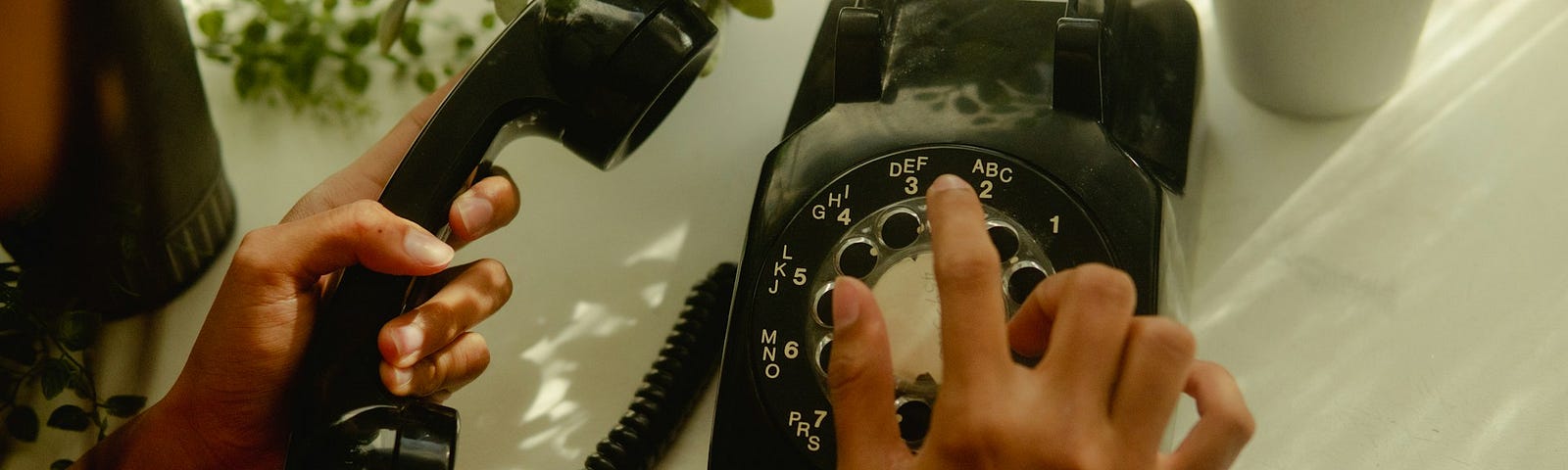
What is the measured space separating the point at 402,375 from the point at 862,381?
332 mm

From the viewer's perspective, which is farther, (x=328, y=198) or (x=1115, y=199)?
(x=328, y=198)

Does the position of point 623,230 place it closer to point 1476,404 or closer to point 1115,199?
point 1115,199

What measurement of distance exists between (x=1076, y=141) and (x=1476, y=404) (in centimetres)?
32

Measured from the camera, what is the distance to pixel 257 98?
105 cm

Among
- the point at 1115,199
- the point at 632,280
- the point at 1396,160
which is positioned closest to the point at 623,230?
the point at 632,280

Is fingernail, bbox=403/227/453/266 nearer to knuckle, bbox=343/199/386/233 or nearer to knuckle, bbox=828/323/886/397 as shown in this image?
knuckle, bbox=343/199/386/233

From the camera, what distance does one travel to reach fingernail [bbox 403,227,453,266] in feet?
2.35

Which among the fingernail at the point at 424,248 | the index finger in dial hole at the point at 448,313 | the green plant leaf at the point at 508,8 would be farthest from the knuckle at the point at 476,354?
the green plant leaf at the point at 508,8

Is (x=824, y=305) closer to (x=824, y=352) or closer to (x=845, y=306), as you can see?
(x=824, y=352)

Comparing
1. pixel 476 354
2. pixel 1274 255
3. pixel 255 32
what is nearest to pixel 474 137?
pixel 476 354

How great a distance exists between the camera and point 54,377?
80 centimetres

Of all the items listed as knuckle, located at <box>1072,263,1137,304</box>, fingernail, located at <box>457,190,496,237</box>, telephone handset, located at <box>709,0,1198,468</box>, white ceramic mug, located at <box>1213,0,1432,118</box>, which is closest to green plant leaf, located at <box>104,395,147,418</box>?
fingernail, located at <box>457,190,496,237</box>

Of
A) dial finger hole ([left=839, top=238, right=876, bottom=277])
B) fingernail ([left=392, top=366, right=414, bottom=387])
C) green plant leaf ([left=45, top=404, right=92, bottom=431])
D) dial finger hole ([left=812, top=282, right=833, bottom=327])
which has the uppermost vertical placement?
dial finger hole ([left=839, top=238, right=876, bottom=277])

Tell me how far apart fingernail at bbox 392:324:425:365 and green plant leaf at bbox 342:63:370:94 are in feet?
1.17
